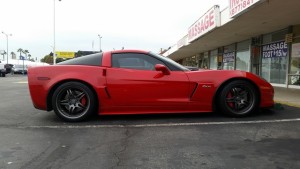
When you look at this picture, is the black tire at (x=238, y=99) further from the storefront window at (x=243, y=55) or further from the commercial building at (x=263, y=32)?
the storefront window at (x=243, y=55)

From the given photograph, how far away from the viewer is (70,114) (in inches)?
241

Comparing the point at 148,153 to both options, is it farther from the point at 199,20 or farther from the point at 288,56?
the point at 199,20

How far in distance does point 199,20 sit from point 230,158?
1605 centimetres

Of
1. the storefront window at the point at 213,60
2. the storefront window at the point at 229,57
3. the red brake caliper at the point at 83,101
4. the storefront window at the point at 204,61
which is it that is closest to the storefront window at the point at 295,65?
the storefront window at the point at 229,57

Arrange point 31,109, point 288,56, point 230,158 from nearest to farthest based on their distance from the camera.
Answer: point 230,158
point 31,109
point 288,56

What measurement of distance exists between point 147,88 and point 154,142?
1613 mm

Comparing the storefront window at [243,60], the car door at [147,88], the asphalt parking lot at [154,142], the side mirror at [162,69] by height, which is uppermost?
the storefront window at [243,60]

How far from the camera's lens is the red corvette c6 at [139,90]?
6.06 m

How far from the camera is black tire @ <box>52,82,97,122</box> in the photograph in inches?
238

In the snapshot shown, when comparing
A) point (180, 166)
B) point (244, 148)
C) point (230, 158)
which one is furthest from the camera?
point (244, 148)

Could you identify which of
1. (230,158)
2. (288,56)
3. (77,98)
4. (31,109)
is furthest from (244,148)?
(288,56)

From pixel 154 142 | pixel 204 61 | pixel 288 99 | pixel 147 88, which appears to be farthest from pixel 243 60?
pixel 154 142

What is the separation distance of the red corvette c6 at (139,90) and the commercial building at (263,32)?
488 cm

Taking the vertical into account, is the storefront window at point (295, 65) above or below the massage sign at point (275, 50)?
below
